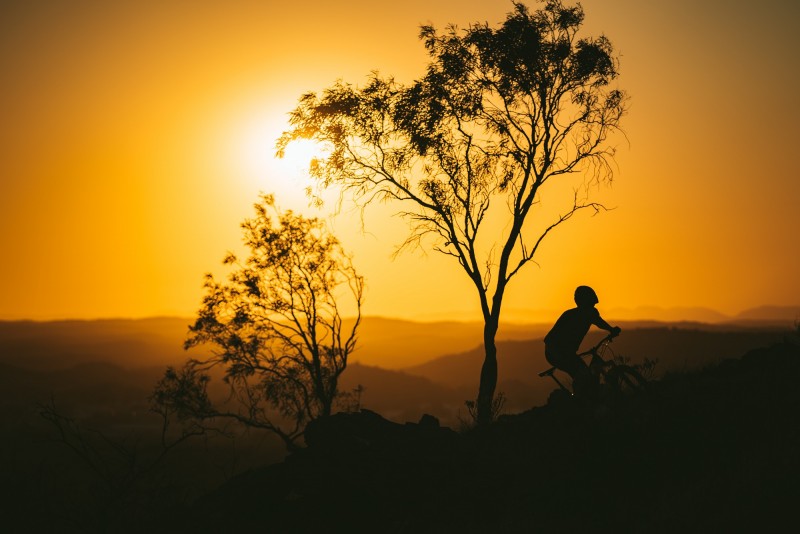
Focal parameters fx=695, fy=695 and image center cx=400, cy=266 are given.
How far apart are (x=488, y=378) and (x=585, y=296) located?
35.8 feet

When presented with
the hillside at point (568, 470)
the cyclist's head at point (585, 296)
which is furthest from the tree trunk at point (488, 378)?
the cyclist's head at point (585, 296)

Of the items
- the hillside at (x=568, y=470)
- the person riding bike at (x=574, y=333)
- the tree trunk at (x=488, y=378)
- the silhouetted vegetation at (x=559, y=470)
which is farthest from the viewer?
the tree trunk at (x=488, y=378)

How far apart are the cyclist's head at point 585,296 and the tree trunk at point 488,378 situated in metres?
8.65

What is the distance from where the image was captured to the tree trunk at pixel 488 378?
24547 mm

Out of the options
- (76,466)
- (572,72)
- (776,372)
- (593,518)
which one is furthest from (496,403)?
(76,466)

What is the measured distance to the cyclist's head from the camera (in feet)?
50.1

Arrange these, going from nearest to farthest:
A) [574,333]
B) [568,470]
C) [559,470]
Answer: [574,333] → [568,470] → [559,470]

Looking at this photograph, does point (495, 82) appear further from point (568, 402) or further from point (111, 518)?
point (111, 518)

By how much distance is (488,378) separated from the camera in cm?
2559

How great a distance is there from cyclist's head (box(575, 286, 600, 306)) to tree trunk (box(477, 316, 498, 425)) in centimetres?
865

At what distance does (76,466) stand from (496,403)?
127 m

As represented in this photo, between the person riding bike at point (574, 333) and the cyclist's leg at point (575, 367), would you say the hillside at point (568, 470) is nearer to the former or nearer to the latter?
the cyclist's leg at point (575, 367)

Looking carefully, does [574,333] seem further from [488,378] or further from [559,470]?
[488,378]

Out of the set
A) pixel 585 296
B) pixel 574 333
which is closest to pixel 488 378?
pixel 574 333
